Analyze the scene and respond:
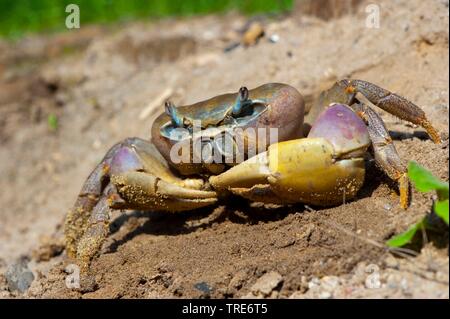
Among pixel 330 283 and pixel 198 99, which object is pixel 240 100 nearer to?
pixel 330 283

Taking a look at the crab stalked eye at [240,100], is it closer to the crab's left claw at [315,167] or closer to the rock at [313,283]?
the crab's left claw at [315,167]

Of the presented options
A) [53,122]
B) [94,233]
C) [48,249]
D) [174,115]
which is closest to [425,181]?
[174,115]

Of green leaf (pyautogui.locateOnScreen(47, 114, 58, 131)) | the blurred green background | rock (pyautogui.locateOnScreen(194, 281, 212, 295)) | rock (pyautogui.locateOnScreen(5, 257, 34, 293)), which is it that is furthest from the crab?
the blurred green background

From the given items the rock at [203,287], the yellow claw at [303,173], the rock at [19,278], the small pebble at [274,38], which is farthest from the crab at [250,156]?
the small pebble at [274,38]

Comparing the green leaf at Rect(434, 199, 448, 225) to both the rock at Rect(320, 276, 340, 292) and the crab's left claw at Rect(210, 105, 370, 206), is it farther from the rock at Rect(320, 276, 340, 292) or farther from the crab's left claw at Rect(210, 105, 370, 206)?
the crab's left claw at Rect(210, 105, 370, 206)

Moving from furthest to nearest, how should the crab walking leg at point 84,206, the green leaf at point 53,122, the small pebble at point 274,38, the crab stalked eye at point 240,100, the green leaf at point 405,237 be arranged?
the green leaf at point 53,122, the small pebble at point 274,38, the crab walking leg at point 84,206, the crab stalked eye at point 240,100, the green leaf at point 405,237
